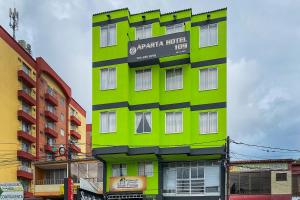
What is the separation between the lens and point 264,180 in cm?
4888

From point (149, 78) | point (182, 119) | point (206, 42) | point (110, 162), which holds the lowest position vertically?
point (110, 162)

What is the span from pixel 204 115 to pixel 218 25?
7934 mm

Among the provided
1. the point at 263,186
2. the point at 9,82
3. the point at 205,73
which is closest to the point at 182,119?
the point at 205,73

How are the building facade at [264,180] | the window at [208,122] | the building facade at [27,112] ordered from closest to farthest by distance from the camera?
1. the window at [208,122]
2. the building facade at [264,180]
3. the building facade at [27,112]

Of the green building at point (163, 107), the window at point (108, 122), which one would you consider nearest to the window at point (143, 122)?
the green building at point (163, 107)

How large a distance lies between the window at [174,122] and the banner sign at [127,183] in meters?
4.79

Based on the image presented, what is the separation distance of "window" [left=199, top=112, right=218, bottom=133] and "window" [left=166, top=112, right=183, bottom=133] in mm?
1806

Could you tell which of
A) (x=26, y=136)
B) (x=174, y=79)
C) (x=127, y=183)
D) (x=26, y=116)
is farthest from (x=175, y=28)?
(x=26, y=136)

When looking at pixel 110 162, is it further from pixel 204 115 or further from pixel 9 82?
pixel 9 82

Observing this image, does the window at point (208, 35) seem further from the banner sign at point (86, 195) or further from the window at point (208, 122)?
the banner sign at point (86, 195)

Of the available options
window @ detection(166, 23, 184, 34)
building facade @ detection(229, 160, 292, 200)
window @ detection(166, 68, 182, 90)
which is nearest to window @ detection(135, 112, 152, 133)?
window @ detection(166, 68, 182, 90)

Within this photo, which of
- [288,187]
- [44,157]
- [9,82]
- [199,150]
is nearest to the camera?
[199,150]

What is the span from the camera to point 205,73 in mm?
39094

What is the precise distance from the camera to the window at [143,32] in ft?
135
